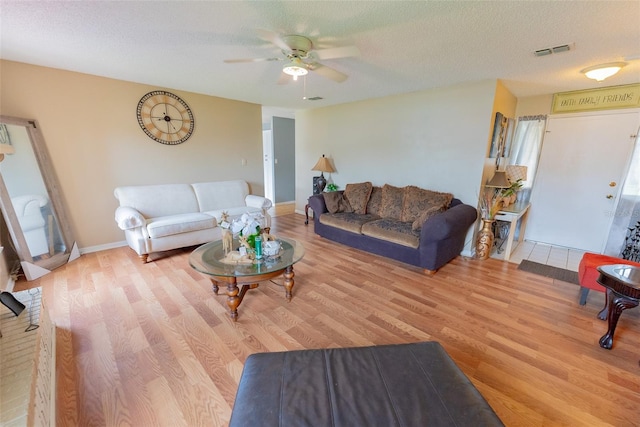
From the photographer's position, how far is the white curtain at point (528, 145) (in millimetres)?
3814

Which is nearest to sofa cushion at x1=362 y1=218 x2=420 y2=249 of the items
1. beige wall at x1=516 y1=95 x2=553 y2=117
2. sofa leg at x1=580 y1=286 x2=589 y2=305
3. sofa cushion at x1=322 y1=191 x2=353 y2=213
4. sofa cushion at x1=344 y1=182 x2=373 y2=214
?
sofa cushion at x1=344 y1=182 x2=373 y2=214

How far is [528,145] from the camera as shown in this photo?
3916 mm

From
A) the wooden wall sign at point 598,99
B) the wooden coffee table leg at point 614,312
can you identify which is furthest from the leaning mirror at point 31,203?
the wooden wall sign at point 598,99

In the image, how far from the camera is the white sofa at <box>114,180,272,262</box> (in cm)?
301

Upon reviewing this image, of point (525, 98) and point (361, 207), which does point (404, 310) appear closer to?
point (361, 207)

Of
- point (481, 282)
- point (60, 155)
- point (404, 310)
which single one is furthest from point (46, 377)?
point (481, 282)

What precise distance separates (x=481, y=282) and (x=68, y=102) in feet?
17.0

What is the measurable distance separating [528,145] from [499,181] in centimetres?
125

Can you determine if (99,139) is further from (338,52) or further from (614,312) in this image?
(614,312)

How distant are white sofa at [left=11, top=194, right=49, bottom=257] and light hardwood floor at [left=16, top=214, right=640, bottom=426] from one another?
360 mm

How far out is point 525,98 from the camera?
3.85 metres

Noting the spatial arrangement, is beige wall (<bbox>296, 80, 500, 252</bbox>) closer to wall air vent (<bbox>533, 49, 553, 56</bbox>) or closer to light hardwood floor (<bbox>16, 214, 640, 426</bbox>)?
wall air vent (<bbox>533, 49, 553, 56</bbox>)

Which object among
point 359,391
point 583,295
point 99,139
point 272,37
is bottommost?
point 583,295

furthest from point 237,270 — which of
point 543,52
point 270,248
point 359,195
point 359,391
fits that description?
point 543,52
